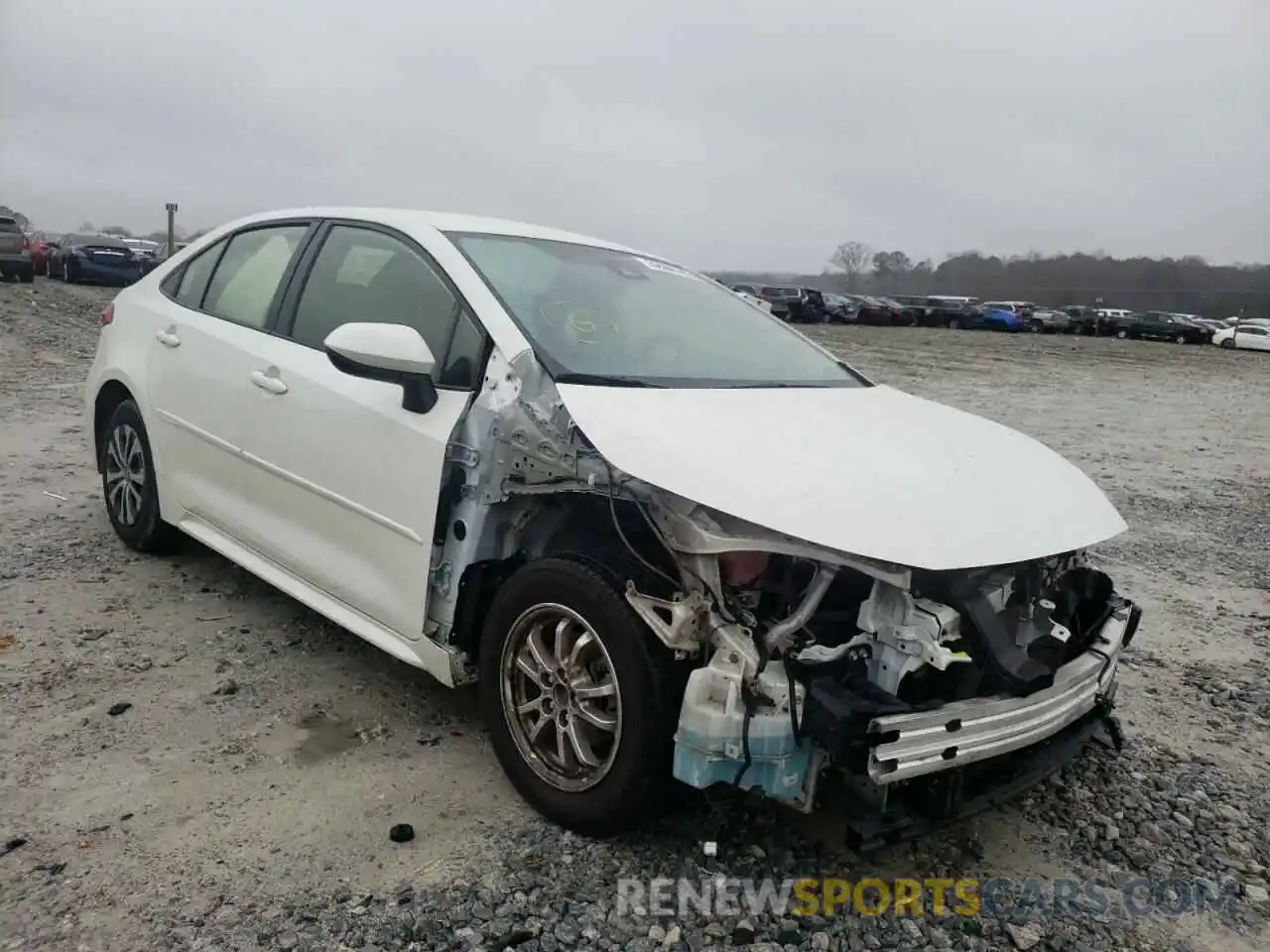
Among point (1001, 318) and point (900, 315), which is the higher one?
point (1001, 318)

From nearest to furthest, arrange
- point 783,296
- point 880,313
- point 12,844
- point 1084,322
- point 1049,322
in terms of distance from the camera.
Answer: point 12,844
point 783,296
point 880,313
point 1049,322
point 1084,322

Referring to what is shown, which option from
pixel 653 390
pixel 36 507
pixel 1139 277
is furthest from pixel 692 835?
pixel 1139 277

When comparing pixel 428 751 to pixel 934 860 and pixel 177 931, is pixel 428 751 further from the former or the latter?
pixel 934 860

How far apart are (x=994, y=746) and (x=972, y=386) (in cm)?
1478

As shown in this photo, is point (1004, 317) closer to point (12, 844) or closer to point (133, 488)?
point (133, 488)

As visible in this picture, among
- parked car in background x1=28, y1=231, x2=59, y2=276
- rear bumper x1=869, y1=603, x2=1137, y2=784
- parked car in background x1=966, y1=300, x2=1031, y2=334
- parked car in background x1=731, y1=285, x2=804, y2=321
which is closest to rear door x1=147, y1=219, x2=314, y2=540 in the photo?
rear bumper x1=869, y1=603, x2=1137, y2=784

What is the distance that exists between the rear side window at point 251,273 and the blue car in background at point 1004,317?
142 ft

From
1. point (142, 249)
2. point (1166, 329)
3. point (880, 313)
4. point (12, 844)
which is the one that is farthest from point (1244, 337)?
point (12, 844)

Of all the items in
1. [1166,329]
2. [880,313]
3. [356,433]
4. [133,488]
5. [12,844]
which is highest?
[1166,329]

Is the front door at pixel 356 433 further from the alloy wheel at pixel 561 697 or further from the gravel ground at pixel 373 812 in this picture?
the gravel ground at pixel 373 812

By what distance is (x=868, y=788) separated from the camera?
230 cm

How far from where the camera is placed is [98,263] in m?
26.0

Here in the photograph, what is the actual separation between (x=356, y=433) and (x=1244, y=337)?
4197 centimetres

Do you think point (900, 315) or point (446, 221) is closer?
point (446, 221)
